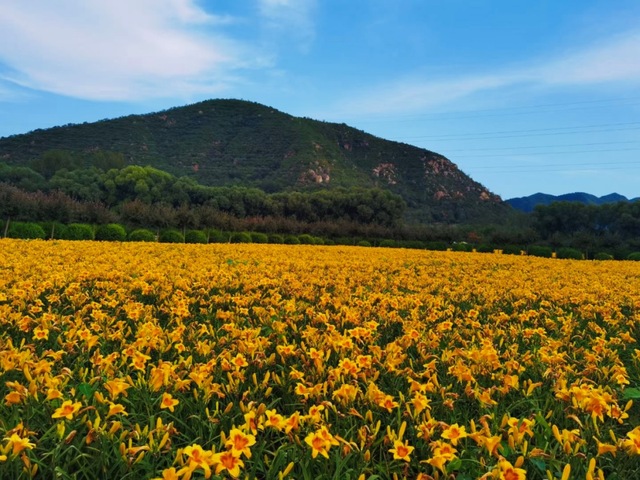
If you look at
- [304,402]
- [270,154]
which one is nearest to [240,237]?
[304,402]

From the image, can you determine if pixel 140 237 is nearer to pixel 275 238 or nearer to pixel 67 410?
pixel 275 238

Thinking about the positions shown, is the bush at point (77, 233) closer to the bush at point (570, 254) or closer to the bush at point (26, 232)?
the bush at point (26, 232)

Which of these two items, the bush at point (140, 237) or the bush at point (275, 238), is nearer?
the bush at point (140, 237)

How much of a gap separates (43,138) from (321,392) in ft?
389

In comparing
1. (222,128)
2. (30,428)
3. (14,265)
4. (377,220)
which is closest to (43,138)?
(222,128)

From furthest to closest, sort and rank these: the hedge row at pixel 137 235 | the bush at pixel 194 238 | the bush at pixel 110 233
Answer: the bush at pixel 194 238
the bush at pixel 110 233
the hedge row at pixel 137 235

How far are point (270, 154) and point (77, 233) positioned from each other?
239ft

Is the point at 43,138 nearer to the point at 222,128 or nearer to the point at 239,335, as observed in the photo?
the point at 222,128

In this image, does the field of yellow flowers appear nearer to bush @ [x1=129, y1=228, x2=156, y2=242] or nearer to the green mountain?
bush @ [x1=129, y1=228, x2=156, y2=242]

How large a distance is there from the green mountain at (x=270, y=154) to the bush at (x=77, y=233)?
57.6 m

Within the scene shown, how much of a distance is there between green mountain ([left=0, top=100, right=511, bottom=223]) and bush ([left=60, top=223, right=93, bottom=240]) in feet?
189

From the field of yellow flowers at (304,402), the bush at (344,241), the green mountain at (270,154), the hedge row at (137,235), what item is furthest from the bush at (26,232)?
the green mountain at (270,154)

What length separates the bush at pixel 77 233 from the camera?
22.4 m

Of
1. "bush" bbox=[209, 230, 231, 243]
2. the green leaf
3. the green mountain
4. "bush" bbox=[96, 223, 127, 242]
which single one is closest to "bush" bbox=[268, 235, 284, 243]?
"bush" bbox=[209, 230, 231, 243]
